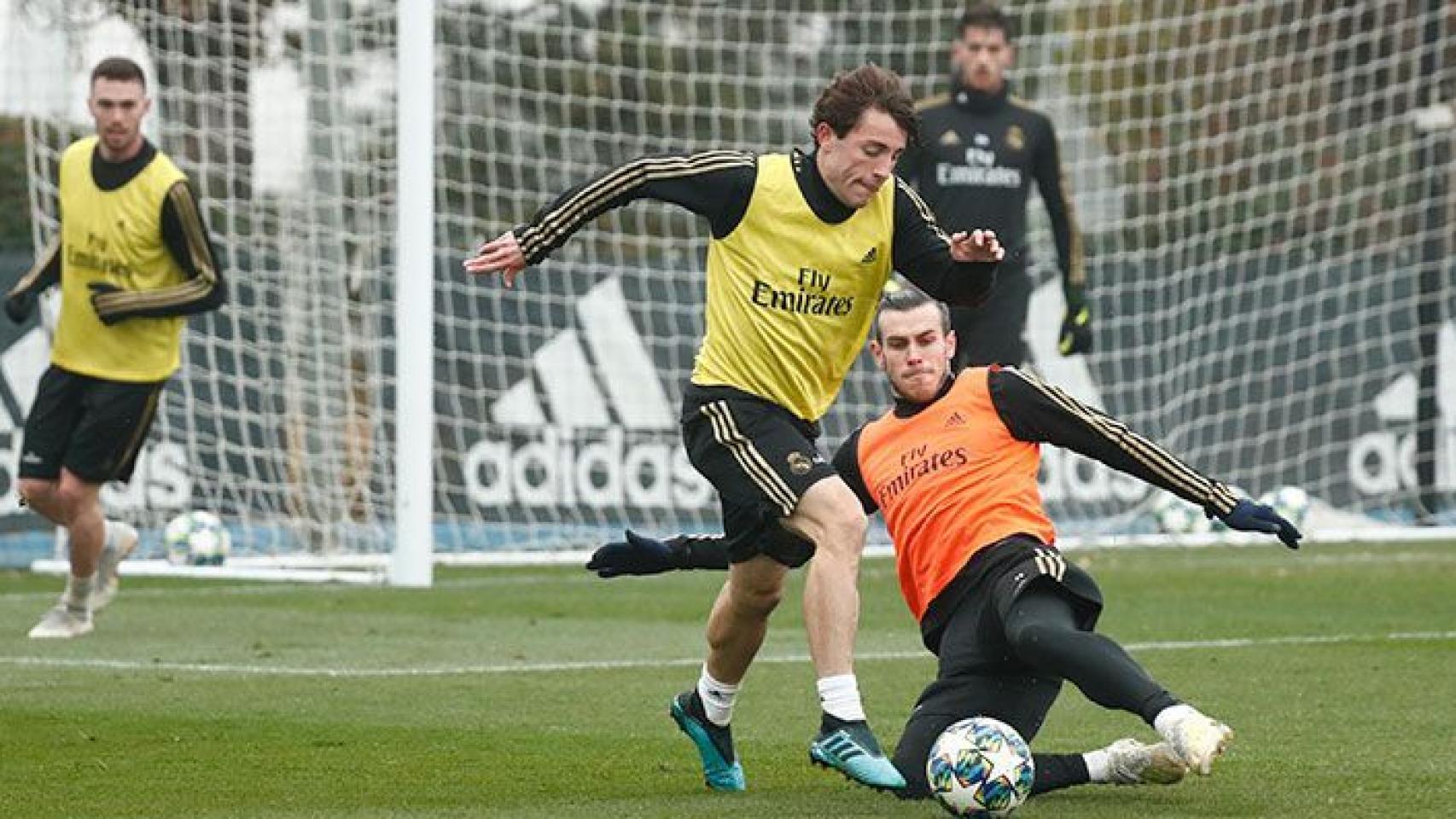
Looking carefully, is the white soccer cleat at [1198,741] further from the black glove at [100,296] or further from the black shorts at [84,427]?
the black shorts at [84,427]

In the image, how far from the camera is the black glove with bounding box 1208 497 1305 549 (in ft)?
21.2

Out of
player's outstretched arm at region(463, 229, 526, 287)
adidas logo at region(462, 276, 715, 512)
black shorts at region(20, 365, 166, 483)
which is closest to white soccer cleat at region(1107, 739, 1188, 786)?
player's outstretched arm at region(463, 229, 526, 287)

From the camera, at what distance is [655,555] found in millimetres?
7059

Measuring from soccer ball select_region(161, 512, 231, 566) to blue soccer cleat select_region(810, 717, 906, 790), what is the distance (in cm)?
951

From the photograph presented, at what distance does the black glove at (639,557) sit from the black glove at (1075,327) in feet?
19.9

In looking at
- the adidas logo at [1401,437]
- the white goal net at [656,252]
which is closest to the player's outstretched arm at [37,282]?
the white goal net at [656,252]

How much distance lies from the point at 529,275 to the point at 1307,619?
7512 mm

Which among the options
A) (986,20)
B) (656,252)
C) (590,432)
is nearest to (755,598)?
(986,20)

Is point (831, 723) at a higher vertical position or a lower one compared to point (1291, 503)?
higher

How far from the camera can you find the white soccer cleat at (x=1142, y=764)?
6586 millimetres

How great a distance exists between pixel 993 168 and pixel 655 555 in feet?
20.5

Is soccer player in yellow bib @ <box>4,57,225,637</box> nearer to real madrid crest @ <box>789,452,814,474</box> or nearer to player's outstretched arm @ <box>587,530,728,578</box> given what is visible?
player's outstretched arm @ <box>587,530,728,578</box>

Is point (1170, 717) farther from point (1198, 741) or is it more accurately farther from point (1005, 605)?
point (1005, 605)

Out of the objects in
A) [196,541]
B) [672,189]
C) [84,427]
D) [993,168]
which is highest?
[672,189]
